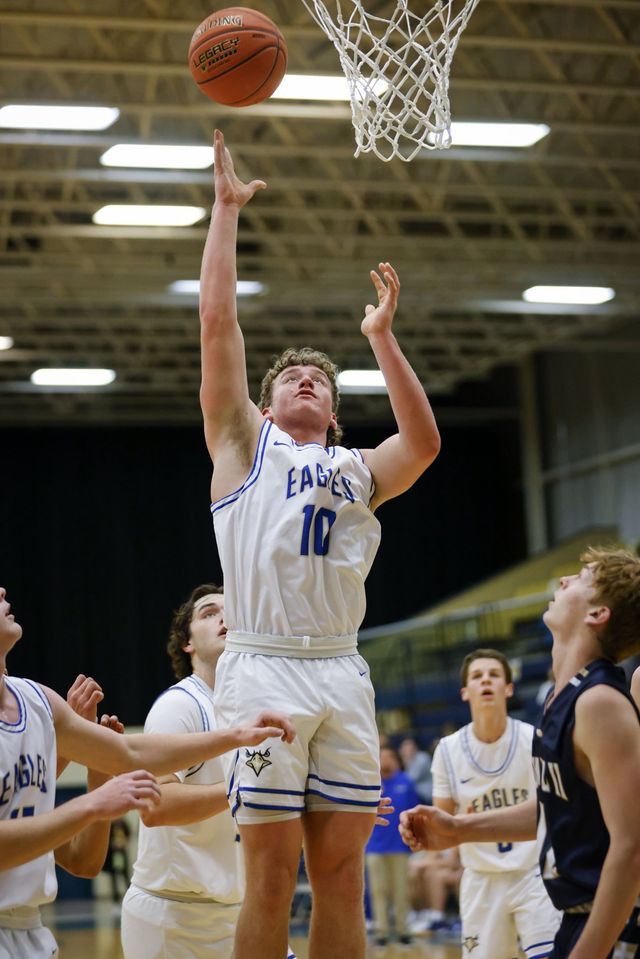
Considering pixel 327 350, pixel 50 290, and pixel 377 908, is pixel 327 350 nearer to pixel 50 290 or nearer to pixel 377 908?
pixel 50 290

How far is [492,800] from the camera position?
26.2 feet

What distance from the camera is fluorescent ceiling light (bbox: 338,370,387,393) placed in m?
23.1

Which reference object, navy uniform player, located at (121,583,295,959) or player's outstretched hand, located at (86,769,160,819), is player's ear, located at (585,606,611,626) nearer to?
player's outstretched hand, located at (86,769,160,819)

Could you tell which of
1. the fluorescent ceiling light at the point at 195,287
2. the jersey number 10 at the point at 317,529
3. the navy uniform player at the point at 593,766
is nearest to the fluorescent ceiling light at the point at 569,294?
the fluorescent ceiling light at the point at 195,287

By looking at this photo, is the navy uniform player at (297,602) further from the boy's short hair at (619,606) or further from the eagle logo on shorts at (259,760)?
the boy's short hair at (619,606)

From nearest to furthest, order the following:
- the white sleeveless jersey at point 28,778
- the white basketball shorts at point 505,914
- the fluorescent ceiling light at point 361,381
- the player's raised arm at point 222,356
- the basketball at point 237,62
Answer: the white sleeveless jersey at point 28,778
the player's raised arm at point 222,356
the basketball at point 237,62
the white basketball shorts at point 505,914
the fluorescent ceiling light at point 361,381

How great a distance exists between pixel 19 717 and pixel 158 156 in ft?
40.2

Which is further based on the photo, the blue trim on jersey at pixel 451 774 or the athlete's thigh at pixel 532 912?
the blue trim on jersey at pixel 451 774

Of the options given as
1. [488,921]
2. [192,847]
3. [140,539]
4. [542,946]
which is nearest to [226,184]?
[192,847]

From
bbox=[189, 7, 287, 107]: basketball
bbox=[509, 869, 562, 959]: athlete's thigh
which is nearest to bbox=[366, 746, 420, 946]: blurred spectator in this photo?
bbox=[509, 869, 562, 959]: athlete's thigh

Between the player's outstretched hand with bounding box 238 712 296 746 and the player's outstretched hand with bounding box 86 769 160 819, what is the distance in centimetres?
42

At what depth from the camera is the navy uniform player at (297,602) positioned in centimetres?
387

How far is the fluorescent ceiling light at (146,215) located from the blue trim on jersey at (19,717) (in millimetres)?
13104

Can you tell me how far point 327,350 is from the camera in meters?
22.7
